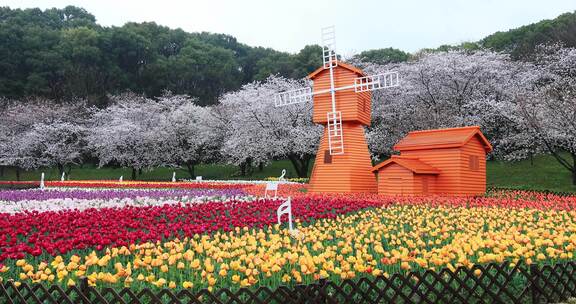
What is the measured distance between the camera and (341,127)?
23609mm

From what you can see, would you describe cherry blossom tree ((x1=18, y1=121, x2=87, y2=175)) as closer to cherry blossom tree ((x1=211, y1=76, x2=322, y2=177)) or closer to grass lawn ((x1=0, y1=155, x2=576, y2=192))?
grass lawn ((x1=0, y1=155, x2=576, y2=192))

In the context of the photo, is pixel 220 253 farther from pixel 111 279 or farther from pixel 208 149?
pixel 208 149

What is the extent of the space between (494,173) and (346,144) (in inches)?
679

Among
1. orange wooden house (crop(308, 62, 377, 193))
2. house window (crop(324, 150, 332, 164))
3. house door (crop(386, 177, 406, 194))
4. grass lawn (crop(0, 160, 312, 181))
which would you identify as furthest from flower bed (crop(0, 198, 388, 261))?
grass lawn (crop(0, 160, 312, 181))

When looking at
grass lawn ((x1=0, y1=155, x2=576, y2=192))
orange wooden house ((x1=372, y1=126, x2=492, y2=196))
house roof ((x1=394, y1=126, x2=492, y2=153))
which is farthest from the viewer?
grass lawn ((x1=0, y1=155, x2=576, y2=192))

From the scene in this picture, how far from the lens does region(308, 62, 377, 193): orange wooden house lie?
2366 cm

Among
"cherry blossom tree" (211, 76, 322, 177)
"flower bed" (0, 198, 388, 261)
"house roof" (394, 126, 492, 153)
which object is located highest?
"cherry blossom tree" (211, 76, 322, 177)

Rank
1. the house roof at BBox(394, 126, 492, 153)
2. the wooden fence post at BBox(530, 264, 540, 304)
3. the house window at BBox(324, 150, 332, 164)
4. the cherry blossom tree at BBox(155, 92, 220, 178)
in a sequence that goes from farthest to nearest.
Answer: the cherry blossom tree at BBox(155, 92, 220, 178) < the house window at BBox(324, 150, 332, 164) < the house roof at BBox(394, 126, 492, 153) < the wooden fence post at BBox(530, 264, 540, 304)

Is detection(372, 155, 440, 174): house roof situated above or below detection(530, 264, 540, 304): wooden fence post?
above

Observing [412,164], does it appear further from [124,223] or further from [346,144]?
[124,223]

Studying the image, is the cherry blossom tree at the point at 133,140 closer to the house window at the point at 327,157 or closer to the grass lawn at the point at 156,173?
the grass lawn at the point at 156,173

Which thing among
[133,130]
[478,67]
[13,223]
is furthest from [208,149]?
[13,223]

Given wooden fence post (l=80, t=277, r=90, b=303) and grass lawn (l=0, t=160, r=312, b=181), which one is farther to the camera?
grass lawn (l=0, t=160, r=312, b=181)

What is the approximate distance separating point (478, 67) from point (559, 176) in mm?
11778
